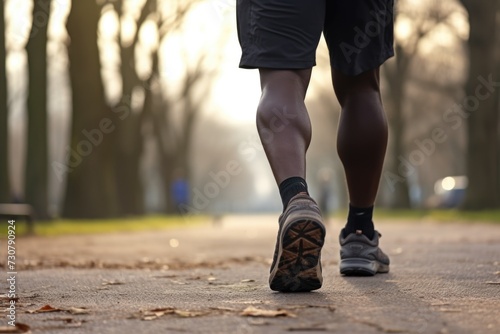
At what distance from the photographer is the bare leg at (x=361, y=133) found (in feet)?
14.5

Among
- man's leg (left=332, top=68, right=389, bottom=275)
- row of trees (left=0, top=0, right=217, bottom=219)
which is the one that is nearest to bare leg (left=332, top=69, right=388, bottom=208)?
man's leg (left=332, top=68, right=389, bottom=275)

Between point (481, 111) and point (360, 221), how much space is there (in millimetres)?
20756

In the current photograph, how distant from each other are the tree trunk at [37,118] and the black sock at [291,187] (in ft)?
51.9

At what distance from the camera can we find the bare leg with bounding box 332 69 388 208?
4.42 m

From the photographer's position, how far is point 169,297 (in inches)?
146

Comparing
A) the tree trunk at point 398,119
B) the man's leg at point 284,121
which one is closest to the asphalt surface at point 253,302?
the man's leg at point 284,121

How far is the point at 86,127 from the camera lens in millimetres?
21812

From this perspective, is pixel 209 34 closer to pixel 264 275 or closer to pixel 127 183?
pixel 127 183

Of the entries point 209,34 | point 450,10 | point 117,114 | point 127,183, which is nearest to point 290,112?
point 117,114

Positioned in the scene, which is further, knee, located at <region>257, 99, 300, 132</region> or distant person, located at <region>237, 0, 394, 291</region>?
knee, located at <region>257, 99, 300, 132</region>

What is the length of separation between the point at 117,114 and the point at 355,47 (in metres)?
22.8

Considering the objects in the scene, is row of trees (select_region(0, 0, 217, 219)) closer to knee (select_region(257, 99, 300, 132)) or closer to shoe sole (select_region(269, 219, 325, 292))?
knee (select_region(257, 99, 300, 132))

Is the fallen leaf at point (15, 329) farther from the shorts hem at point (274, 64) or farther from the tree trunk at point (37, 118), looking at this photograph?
the tree trunk at point (37, 118)

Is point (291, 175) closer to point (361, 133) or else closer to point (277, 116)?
point (277, 116)
